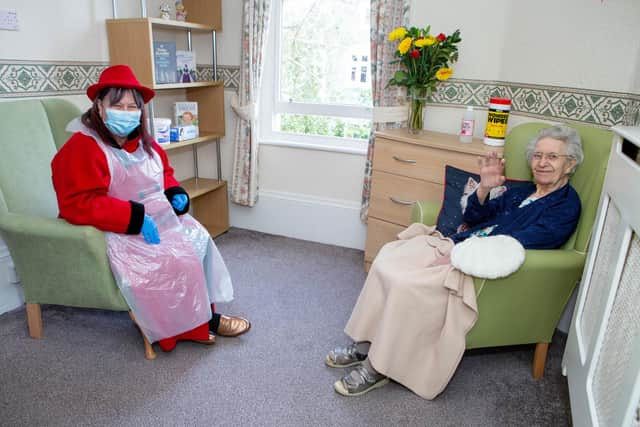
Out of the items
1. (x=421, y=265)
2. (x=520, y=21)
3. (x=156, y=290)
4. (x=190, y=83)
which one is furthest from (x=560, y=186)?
(x=190, y=83)

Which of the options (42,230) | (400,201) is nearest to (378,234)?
(400,201)

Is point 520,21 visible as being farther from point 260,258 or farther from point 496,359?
point 260,258

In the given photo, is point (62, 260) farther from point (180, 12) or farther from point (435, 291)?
point (180, 12)

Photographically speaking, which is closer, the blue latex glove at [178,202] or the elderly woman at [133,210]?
the elderly woman at [133,210]

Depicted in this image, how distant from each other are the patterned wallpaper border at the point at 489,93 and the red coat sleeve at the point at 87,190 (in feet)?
2.31

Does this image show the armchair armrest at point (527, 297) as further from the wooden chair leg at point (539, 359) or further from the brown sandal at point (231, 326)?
the brown sandal at point (231, 326)

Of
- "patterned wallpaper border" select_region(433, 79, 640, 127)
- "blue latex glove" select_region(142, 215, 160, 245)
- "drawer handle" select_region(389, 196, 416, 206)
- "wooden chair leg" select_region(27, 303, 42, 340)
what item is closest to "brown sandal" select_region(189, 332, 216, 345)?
"blue latex glove" select_region(142, 215, 160, 245)

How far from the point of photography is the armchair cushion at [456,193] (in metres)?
2.10

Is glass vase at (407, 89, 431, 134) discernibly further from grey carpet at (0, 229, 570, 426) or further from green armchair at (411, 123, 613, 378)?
grey carpet at (0, 229, 570, 426)

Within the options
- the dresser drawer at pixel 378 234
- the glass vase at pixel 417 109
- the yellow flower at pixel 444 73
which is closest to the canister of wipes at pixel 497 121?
the yellow flower at pixel 444 73

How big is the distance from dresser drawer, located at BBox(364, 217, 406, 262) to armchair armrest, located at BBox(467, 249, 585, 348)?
40.1 inches

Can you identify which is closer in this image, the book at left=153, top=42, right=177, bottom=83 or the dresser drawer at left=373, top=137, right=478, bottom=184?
the dresser drawer at left=373, top=137, right=478, bottom=184

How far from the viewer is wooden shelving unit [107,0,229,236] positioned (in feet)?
8.39

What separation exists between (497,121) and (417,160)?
18.4 inches
